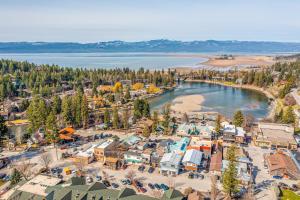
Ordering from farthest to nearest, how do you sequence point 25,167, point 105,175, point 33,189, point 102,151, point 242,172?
1. point 102,151
2. point 25,167
3. point 105,175
4. point 242,172
5. point 33,189

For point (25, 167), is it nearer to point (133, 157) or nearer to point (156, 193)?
point (133, 157)

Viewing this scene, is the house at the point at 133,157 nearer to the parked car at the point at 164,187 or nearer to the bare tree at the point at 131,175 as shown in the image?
the bare tree at the point at 131,175

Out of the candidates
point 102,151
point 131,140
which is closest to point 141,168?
point 102,151

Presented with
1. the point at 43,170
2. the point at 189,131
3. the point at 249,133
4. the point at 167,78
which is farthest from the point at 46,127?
the point at 167,78

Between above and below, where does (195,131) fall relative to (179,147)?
above

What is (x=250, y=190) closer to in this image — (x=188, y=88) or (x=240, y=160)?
(x=240, y=160)

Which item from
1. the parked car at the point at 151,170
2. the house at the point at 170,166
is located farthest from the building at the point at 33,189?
the house at the point at 170,166
